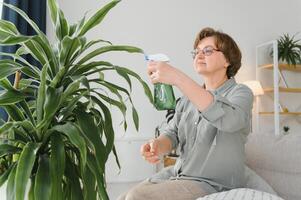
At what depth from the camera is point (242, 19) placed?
166 inches

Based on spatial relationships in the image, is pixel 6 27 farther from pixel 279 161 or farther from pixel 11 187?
pixel 279 161

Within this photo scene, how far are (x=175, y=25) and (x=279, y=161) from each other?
270cm

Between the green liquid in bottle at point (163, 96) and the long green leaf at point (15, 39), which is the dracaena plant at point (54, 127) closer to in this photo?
the long green leaf at point (15, 39)

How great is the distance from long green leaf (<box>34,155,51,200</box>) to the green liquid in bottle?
2.42 feet

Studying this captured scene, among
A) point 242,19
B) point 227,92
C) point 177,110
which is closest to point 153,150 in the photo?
point 177,110

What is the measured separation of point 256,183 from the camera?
1.38m

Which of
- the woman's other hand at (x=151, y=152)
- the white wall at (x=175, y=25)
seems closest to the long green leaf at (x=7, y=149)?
the woman's other hand at (x=151, y=152)

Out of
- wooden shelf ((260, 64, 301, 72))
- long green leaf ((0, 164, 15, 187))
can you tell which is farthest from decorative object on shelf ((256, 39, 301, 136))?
long green leaf ((0, 164, 15, 187))

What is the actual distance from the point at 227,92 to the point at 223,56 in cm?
18

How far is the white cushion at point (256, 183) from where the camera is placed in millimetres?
1350

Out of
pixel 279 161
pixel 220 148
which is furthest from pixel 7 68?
pixel 279 161

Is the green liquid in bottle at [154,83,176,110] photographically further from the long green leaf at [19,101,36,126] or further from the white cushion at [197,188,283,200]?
the long green leaf at [19,101,36,126]

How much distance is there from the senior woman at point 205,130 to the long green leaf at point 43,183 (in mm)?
420

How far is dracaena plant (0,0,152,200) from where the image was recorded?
0.86 meters
